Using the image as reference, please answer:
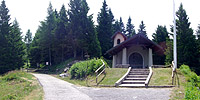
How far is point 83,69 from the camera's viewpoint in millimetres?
19719

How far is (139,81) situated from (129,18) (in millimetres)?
58625

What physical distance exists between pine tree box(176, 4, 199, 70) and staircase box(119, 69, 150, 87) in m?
17.4

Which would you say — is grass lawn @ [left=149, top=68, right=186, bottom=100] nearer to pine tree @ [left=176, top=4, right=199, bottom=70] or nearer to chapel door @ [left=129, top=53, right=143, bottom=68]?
chapel door @ [left=129, top=53, right=143, bottom=68]

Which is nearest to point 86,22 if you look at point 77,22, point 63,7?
point 77,22

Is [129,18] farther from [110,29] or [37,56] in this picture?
[37,56]

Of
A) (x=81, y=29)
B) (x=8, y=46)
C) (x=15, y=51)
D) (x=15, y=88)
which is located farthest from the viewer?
(x=15, y=51)

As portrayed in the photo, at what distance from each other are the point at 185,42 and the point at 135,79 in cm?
2125

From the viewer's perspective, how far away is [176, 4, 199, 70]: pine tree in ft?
105

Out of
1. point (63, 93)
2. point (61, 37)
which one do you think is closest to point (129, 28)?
point (61, 37)

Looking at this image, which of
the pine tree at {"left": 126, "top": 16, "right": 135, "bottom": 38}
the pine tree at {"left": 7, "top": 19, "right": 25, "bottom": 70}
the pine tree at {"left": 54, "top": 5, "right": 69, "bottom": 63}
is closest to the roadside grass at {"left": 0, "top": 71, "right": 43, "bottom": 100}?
the pine tree at {"left": 7, "top": 19, "right": 25, "bottom": 70}

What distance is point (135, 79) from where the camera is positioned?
49.6 feet

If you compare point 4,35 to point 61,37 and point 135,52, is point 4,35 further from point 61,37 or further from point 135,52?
point 135,52

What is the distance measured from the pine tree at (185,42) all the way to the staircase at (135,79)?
1742 cm

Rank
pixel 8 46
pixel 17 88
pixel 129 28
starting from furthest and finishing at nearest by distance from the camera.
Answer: pixel 129 28 < pixel 8 46 < pixel 17 88
